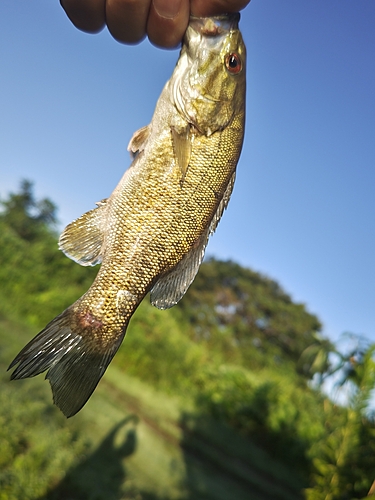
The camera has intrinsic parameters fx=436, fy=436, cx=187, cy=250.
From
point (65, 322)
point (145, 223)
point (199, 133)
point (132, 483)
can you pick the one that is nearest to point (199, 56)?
point (199, 133)

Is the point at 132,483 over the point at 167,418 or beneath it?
beneath

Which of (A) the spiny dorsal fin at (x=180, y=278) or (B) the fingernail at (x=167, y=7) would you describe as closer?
(B) the fingernail at (x=167, y=7)

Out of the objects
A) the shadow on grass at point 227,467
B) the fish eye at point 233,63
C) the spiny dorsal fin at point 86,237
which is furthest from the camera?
the shadow on grass at point 227,467

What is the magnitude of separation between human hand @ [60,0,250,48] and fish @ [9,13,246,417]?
0.23 ft

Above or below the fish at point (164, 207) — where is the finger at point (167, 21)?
above

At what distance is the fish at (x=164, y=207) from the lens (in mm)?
1343

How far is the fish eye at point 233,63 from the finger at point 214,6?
197 mm

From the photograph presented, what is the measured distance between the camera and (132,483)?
5.70m

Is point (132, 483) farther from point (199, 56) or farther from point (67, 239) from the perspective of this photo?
point (199, 56)

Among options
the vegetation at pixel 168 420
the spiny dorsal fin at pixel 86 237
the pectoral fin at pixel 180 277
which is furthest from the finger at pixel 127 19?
the vegetation at pixel 168 420

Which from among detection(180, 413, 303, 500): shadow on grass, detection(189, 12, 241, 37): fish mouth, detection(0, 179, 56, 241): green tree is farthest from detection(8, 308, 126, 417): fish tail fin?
detection(0, 179, 56, 241): green tree

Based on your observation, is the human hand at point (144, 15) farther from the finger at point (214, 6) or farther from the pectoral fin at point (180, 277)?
the pectoral fin at point (180, 277)

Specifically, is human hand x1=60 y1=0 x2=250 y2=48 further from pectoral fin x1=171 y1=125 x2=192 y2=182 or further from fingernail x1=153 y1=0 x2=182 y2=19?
pectoral fin x1=171 y1=125 x2=192 y2=182

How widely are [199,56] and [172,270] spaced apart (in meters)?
0.76
